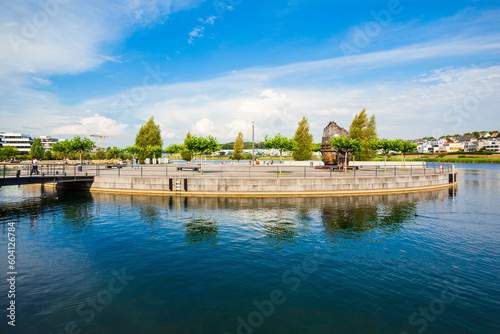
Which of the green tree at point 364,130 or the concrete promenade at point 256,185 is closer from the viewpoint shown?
the concrete promenade at point 256,185

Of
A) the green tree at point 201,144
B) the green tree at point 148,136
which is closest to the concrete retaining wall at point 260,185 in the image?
the green tree at point 201,144

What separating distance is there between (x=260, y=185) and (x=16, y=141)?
576ft

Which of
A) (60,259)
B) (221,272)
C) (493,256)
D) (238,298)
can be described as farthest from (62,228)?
(493,256)

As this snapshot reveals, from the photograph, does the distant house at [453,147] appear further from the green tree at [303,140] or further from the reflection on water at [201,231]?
the reflection on water at [201,231]

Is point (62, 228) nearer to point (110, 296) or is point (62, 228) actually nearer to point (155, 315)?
point (110, 296)

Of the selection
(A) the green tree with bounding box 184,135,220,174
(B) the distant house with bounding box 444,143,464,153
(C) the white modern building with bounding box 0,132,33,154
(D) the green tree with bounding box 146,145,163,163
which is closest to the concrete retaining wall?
(A) the green tree with bounding box 184,135,220,174

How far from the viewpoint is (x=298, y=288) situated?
9.59 metres

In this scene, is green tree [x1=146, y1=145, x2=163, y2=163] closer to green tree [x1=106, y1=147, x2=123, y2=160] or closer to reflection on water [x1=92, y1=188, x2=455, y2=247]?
reflection on water [x1=92, y1=188, x2=455, y2=247]

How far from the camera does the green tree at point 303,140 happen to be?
6844 centimetres

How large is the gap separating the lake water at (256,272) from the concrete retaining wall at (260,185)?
7.29 meters

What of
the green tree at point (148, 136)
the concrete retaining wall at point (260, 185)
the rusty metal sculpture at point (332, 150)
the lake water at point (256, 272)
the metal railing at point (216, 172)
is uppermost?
the green tree at point (148, 136)

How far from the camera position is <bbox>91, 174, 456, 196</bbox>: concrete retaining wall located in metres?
28.5

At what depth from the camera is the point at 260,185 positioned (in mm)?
28406

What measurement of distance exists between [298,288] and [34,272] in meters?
10.9
